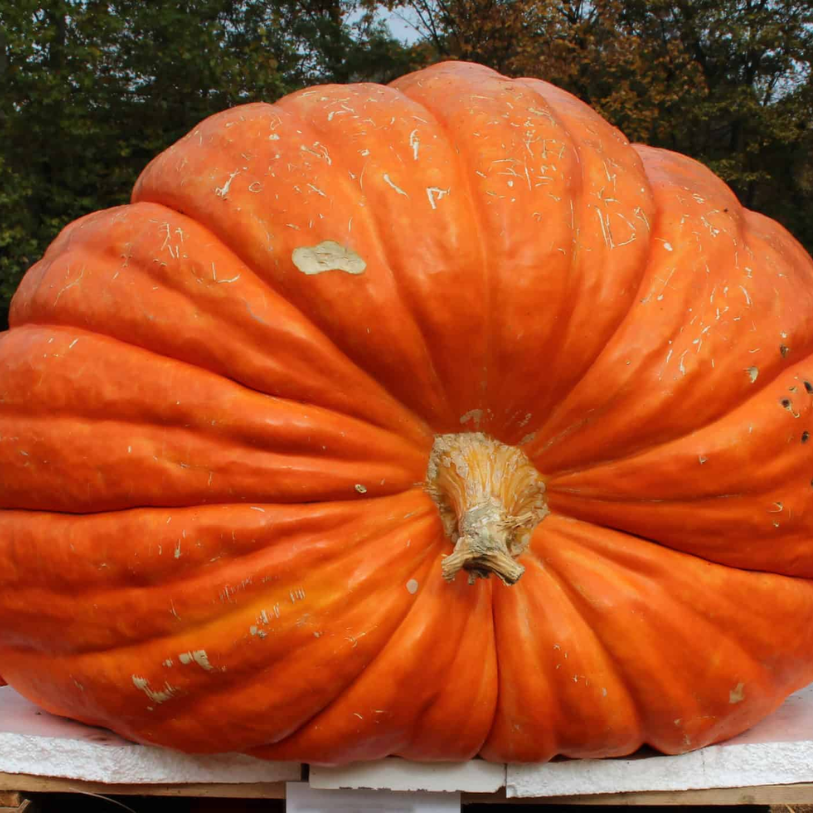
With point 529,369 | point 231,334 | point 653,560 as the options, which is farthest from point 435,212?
point 653,560

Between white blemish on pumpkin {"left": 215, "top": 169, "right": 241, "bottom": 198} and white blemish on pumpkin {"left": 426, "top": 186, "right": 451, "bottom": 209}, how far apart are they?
1.30 feet

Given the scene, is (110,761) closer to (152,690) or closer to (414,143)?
(152,690)

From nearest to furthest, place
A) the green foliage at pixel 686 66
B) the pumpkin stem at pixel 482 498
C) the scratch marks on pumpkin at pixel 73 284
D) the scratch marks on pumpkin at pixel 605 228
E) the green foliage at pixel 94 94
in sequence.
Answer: the pumpkin stem at pixel 482 498, the scratch marks on pumpkin at pixel 605 228, the scratch marks on pumpkin at pixel 73 284, the green foliage at pixel 94 94, the green foliage at pixel 686 66

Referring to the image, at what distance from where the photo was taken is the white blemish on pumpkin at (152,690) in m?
1.47

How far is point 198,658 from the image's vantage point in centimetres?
143

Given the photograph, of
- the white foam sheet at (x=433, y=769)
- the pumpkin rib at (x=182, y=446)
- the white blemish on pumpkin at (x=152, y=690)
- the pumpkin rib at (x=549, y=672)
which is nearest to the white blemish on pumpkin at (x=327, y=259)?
the pumpkin rib at (x=182, y=446)

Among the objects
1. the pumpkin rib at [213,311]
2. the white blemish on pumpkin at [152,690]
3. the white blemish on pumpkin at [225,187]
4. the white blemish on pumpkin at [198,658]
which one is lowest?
the white blemish on pumpkin at [152,690]

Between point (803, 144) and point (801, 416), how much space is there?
12416 millimetres

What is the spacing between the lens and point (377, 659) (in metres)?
1.46

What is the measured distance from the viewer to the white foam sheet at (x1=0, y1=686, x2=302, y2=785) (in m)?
1.70

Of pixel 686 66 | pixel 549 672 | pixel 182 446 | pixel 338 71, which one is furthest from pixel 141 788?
pixel 686 66

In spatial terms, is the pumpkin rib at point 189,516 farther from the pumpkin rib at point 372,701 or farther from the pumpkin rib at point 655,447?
the pumpkin rib at point 655,447

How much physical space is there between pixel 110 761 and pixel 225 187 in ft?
4.00

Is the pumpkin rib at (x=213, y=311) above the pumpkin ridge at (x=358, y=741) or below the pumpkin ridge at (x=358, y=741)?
above
